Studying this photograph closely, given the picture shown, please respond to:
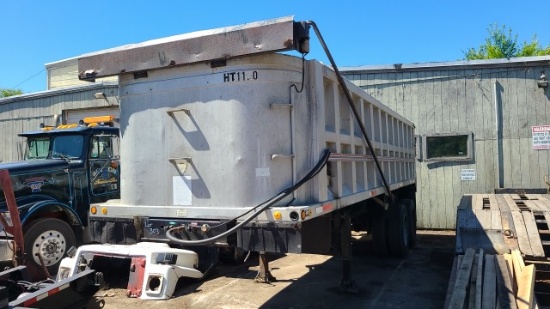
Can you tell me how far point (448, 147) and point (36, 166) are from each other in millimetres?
9841

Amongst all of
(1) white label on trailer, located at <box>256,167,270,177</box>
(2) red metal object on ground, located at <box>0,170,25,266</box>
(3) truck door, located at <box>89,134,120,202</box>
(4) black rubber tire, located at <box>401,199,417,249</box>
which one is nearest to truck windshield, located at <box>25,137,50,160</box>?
(3) truck door, located at <box>89,134,120,202</box>

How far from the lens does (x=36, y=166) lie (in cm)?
722

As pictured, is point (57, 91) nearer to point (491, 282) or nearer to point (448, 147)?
point (448, 147)

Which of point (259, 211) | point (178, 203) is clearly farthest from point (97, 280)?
point (259, 211)

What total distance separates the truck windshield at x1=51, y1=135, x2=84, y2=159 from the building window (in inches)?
344

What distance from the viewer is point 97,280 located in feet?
13.1

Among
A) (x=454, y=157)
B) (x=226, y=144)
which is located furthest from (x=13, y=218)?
(x=454, y=157)

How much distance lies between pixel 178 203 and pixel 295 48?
→ 179cm

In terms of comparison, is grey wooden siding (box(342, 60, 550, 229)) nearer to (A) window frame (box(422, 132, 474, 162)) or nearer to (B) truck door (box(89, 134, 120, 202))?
(A) window frame (box(422, 132, 474, 162))

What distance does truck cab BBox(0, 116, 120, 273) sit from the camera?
6.65 m

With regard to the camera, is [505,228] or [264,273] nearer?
[264,273]

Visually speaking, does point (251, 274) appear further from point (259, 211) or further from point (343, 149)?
point (259, 211)

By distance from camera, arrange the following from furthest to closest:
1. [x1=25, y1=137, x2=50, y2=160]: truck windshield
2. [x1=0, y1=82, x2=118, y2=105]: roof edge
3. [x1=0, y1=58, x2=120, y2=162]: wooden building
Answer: [x1=0, y1=58, x2=120, y2=162]: wooden building, [x1=0, y1=82, x2=118, y2=105]: roof edge, [x1=25, y1=137, x2=50, y2=160]: truck windshield

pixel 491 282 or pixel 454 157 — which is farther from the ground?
pixel 454 157
